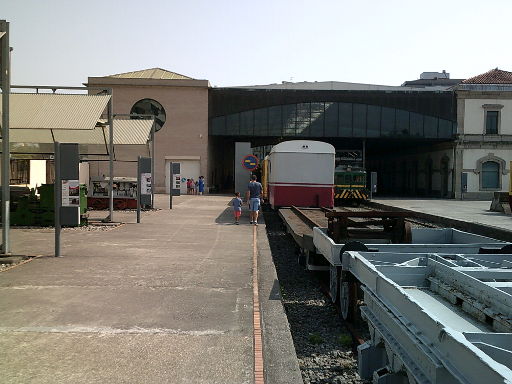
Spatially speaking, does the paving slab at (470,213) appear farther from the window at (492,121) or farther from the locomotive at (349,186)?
the window at (492,121)

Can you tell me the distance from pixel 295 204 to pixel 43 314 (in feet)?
44.4

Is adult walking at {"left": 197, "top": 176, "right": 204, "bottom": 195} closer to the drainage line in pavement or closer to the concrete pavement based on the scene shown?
the concrete pavement

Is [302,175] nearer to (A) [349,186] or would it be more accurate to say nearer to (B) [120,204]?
(B) [120,204]

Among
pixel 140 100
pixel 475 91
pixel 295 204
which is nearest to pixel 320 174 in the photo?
pixel 295 204

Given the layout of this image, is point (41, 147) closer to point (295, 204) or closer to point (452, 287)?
point (295, 204)

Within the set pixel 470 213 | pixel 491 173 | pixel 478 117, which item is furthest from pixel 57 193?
pixel 491 173

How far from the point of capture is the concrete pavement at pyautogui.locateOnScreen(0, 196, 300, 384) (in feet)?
15.8

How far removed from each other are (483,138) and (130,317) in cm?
4348

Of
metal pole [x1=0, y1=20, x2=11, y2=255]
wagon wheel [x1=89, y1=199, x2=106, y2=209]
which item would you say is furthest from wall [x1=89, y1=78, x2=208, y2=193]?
metal pole [x1=0, y1=20, x2=11, y2=255]

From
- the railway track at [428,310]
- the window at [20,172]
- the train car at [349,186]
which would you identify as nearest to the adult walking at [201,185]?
the train car at [349,186]

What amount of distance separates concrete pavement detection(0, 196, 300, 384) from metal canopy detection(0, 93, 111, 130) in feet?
17.1

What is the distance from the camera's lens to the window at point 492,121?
44.5m

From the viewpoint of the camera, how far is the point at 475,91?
44.1 m

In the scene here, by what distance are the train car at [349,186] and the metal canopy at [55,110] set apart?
15903 mm
